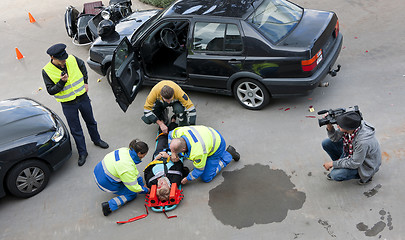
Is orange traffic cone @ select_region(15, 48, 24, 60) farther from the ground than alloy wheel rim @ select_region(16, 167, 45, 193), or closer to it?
closer to it

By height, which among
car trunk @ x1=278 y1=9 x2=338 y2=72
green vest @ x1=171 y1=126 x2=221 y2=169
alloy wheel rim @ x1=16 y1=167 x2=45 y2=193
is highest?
car trunk @ x1=278 y1=9 x2=338 y2=72

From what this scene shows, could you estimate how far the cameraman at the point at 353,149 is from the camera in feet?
13.4

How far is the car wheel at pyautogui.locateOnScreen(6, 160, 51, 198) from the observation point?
5.16 metres

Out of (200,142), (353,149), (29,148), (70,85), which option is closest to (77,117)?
(70,85)

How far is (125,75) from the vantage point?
237 inches

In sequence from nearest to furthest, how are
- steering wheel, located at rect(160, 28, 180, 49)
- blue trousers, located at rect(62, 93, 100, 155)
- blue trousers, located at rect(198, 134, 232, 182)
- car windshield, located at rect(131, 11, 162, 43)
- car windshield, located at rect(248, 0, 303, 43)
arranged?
blue trousers, located at rect(198, 134, 232, 182) → blue trousers, located at rect(62, 93, 100, 155) → car windshield, located at rect(248, 0, 303, 43) → car windshield, located at rect(131, 11, 162, 43) → steering wheel, located at rect(160, 28, 180, 49)

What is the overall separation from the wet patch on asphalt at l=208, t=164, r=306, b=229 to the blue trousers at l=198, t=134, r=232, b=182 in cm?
17

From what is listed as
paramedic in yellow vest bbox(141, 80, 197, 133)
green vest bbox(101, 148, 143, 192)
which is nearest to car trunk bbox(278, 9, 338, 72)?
paramedic in yellow vest bbox(141, 80, 197, 133)

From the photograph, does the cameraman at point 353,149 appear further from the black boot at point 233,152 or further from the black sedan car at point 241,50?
the black sedan car at point 241,50

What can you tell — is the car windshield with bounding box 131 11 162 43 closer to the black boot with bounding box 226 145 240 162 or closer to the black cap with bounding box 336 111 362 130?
the black boot with bounding box 226 145 240 162

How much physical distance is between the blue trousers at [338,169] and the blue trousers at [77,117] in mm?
3551

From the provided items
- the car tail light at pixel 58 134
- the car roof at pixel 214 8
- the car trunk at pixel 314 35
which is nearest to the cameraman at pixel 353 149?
the car trunk at pixel 314 35

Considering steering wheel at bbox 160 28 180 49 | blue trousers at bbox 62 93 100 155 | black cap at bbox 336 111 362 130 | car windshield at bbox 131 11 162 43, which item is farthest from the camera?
steering wheel at bbox 160 28 180 49

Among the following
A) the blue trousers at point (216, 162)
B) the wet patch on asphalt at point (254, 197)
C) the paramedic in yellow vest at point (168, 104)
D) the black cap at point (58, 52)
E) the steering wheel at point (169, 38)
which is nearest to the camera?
the wet patch on asphalt at point (254, 197)
